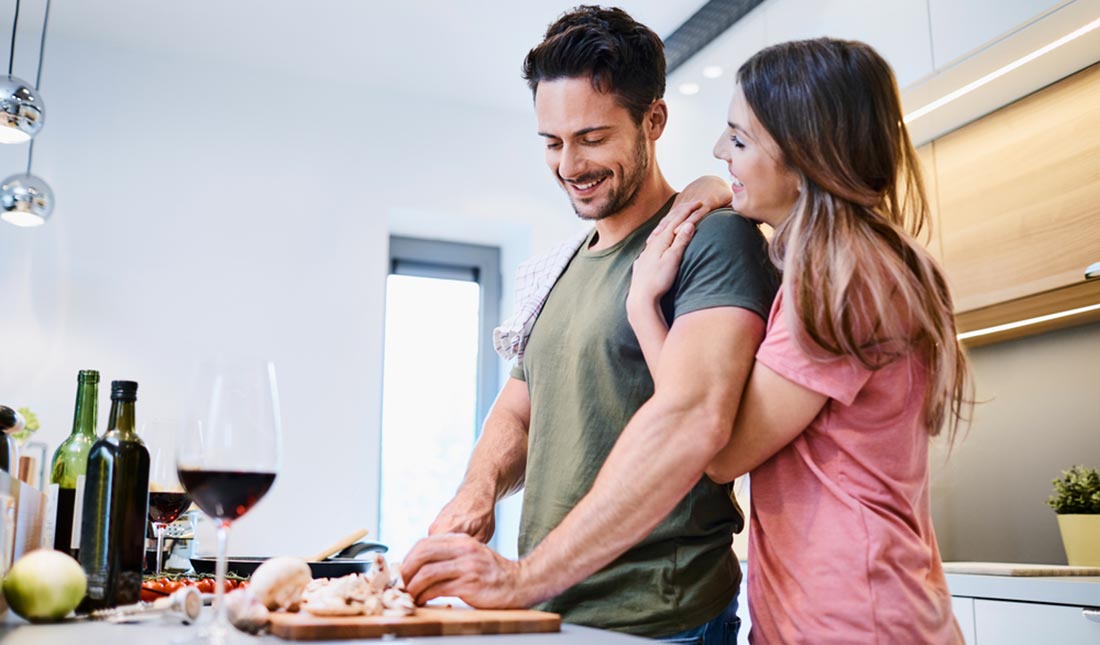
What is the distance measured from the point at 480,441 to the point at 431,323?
267cm

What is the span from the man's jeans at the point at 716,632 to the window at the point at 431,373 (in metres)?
2.81

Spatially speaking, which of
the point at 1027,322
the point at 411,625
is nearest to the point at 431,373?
the point at 1027,322

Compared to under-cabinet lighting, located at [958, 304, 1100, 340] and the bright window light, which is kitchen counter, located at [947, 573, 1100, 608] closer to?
under-cabinet lighting, located at [958, 304, 1100, 340]

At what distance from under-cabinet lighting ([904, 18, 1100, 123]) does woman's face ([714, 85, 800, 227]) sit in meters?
1.39

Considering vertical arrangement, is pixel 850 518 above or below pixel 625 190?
below

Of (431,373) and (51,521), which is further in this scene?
(431,373)

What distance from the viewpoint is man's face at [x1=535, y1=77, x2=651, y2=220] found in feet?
4.55

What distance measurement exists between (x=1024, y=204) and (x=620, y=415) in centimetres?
170

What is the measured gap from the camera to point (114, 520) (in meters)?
0.93

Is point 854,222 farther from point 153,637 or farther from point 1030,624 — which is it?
point 1030,624

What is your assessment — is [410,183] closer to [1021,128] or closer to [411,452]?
[411,452]

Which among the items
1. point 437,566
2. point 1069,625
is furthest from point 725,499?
point 1069,625

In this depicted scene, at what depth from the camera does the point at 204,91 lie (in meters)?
3.67

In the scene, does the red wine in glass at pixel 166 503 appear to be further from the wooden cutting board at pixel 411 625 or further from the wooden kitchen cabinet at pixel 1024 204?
the wooden kitchen cabinet at pixel 1024 204
